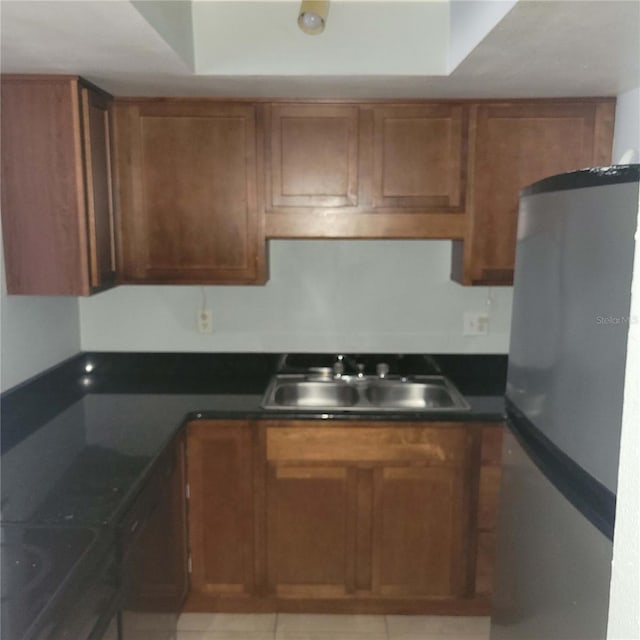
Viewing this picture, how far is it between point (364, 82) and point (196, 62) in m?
0.56

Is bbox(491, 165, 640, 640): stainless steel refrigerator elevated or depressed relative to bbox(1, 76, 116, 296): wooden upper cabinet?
depressed

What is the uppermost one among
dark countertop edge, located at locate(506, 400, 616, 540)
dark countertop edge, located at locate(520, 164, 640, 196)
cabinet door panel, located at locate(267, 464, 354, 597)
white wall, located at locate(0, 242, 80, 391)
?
dark countertop edge, located at locate(520, 164, 640, 196)

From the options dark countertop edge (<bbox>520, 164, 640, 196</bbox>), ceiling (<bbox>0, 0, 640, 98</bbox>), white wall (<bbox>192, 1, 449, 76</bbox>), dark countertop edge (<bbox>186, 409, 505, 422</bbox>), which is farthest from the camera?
dark countertop edge (<bbox>186, 409, 505, 422</bbox>)

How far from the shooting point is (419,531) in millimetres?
2344

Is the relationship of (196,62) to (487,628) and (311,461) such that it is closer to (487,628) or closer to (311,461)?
(311,461)

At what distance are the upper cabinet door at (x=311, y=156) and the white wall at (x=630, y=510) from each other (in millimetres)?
1827

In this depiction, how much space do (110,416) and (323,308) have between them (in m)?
1.03

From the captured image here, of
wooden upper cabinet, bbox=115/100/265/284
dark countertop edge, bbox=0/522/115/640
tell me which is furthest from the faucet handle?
dark countertop edge, bbox=0/522/115/640

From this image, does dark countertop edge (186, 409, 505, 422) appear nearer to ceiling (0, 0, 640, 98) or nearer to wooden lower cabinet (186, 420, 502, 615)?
wooden lower cabinet (186, 420, 502, 615)

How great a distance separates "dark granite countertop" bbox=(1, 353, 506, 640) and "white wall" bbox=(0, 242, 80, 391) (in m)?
0.06

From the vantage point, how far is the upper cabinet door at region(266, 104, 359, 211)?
7.57 feet

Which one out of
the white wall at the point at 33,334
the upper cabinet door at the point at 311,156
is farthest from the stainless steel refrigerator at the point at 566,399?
the white wall at the point at 33,334

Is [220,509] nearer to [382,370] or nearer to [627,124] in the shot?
[382,370]

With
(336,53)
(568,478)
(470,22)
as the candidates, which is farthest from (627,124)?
(568,478)
